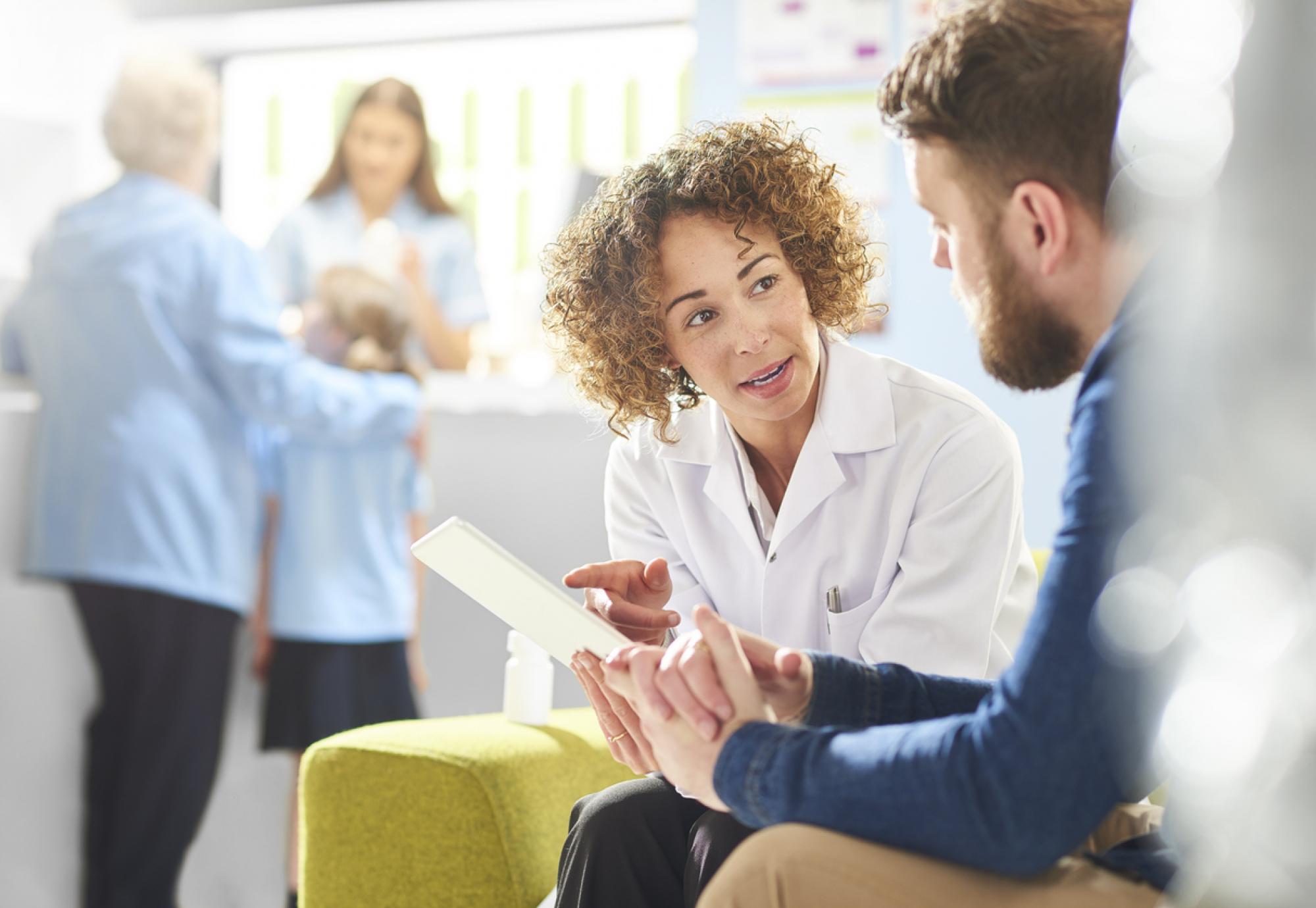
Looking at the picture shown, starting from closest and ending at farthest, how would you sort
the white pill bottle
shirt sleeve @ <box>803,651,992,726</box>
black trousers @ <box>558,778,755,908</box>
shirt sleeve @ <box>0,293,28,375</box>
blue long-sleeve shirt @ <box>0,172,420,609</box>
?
shirt sleeve @ <box>803,651,992,726</box> < black trousers @ <box>558,778,755,908</box> < the white pill bottle < blue long-sleeve shirt @ <box>0,172,420,609</box> < shirt sleeve @ <box>0,293,28,375</box>

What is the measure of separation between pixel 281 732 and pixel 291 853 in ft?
0.77

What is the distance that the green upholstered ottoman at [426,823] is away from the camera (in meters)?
1.23

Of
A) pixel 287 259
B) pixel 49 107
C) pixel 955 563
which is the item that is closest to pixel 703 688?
pixel 955 563

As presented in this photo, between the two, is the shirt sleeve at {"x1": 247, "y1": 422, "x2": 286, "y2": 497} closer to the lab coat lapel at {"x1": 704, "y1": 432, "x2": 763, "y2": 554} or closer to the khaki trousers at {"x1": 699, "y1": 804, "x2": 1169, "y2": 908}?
the lab coat lapel at {"x1": 704, "y1": 432, "x2": 763, "y2": 554}

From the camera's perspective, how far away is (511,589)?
2.90 feet

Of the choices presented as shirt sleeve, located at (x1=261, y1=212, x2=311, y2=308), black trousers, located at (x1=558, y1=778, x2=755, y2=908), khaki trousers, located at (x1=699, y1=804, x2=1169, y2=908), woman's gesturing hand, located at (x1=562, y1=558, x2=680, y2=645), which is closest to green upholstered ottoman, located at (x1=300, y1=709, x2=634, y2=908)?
black trousers, located at (x1=558, y1=778, x2=755, y2=908)

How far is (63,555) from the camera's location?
211 centimetres

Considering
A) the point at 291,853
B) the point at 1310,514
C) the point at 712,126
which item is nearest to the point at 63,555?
the point at 291,853

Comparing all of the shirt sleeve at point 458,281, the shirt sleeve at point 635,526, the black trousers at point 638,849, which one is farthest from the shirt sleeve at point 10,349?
the black trousers at point 638,849

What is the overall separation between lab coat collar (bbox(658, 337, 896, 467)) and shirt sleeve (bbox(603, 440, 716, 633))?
6 centimetres

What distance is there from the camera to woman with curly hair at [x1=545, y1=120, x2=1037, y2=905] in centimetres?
114

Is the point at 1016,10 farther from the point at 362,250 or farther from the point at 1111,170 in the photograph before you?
the point at 362,250

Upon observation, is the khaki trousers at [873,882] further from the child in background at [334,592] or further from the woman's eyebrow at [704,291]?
the child in background at [334,592]

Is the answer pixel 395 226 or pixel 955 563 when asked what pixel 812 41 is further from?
pixel 955 563
